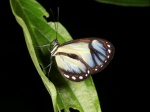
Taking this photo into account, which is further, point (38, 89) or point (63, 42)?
point (38, 89)

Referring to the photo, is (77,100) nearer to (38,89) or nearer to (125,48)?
(38,89)

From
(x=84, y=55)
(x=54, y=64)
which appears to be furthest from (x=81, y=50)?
(x=54, y=64)

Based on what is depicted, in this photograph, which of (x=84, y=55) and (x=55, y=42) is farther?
(x=84, y=55)

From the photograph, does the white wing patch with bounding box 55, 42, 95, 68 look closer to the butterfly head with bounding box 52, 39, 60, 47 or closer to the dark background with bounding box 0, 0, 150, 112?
the butterfly head with bounding box 52, 39, 60, 47

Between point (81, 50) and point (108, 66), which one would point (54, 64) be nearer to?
point (81, 50)

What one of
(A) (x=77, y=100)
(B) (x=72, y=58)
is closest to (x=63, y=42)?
(B) (x=72, y=58)

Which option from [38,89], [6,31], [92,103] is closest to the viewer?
[92,103]

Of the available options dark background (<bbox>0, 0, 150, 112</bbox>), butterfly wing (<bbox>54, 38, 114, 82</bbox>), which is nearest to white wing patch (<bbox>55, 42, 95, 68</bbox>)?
butterfly wing (<bbox>54, 38, 114, 82</bbox>)
